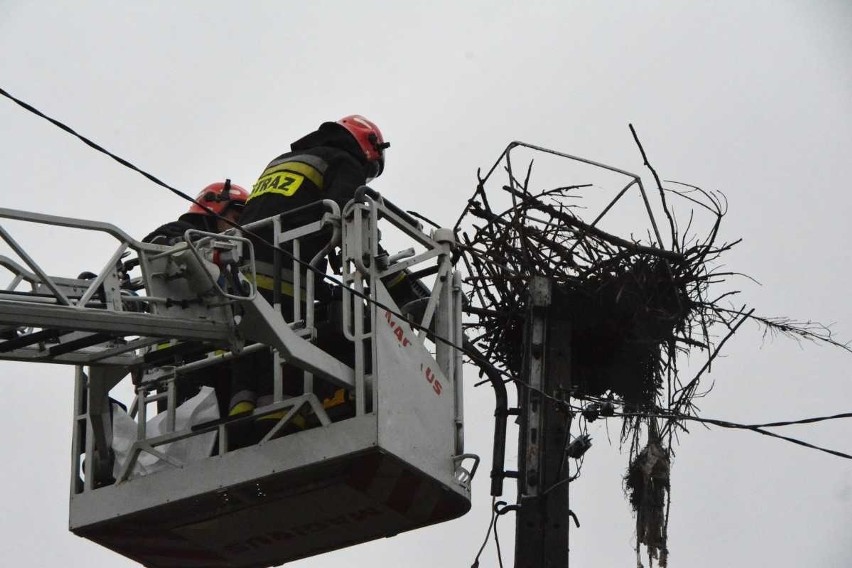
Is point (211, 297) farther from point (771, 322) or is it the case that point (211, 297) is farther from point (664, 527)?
point (771, 322)

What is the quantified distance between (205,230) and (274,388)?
8.39 feet

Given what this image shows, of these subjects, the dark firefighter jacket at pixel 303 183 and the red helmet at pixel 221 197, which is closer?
the dark firefighter jacket at pixel 303 183

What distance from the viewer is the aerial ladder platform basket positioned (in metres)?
9.60

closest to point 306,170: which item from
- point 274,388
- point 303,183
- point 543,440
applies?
point 303,183

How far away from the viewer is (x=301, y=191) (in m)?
11.0

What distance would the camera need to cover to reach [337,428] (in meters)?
9.84

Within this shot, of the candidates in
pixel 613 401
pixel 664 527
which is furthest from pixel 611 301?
pixel 664 527

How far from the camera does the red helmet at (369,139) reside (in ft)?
38.1

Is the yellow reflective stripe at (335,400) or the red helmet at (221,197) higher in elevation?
the red helmet at (221,197)

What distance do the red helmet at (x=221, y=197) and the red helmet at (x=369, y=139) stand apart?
1.30m

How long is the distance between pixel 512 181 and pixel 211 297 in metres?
3.32

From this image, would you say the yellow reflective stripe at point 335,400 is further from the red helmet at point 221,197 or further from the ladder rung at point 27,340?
the red helmet at point 221,197

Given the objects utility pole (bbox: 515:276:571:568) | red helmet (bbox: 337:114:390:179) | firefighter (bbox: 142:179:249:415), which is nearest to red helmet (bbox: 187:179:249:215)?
firefighter (bbox: 142:179:249:415)

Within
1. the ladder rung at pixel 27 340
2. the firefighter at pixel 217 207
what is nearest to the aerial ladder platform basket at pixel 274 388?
the ladder rung at pixel 27 340
